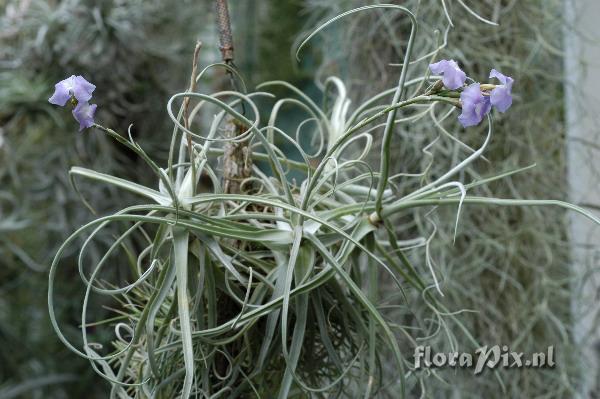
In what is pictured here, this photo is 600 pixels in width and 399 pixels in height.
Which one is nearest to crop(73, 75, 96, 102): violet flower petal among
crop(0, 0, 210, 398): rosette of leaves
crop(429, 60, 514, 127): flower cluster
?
crop(429, 60, 514, 127): flower cluster

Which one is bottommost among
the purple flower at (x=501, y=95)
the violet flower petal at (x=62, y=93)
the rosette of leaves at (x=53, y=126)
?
the violet flower petal at (x=62, y=93)

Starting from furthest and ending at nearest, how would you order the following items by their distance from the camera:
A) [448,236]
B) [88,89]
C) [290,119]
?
[290,119], [448,236], [88,89]

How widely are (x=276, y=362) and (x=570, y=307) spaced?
53 cm

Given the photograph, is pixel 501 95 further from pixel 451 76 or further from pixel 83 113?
pixel 83 113

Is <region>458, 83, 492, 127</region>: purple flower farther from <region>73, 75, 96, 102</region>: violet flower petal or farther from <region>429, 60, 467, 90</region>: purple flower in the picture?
<region>73, 75, 96, 102</region>: violet flower petal

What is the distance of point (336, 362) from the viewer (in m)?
0.51

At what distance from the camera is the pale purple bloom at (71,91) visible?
1.38 ft

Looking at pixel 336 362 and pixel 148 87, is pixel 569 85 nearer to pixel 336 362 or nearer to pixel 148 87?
pixel 336 362

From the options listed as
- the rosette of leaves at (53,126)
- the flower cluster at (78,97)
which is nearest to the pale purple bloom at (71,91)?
the flower cluster at (78,97)

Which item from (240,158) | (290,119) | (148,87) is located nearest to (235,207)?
(240,158)

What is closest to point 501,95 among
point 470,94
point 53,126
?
point 470,94

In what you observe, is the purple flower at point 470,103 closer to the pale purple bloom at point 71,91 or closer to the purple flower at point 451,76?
the purple flower at point 451,76

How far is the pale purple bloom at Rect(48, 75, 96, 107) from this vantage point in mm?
422

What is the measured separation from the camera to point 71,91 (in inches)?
16.8
